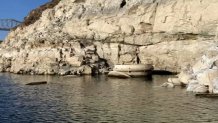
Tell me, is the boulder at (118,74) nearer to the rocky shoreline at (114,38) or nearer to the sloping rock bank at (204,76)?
the rocky shoreline at (114,38)

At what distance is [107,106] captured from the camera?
39.1 meters

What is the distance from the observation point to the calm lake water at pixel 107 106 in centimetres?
3309

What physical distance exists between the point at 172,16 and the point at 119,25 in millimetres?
13522

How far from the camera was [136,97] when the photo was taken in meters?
45.0

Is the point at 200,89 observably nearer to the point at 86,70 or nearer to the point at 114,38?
the point at 86,70

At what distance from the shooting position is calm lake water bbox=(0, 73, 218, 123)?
33.1 meters

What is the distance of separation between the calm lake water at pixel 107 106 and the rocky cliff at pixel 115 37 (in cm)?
2520

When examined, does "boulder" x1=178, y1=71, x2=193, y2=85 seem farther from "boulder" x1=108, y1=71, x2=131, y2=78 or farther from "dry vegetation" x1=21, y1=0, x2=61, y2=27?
"dry vegetation" x1=21, y1=0, x2=61, y2=27

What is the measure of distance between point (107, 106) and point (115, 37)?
5066 cm

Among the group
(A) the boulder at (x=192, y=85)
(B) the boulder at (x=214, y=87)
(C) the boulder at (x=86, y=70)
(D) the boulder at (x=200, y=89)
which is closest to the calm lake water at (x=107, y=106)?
(A) the boulder at (x=192, y=85)

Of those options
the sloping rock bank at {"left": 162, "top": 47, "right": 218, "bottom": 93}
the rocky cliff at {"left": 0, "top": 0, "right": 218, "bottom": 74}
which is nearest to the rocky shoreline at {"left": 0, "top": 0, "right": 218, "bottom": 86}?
the rocky cliff at {"left": 0, "top": 0, "right": 218, "bottom": 74}

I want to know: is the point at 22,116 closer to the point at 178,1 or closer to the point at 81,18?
the point at 178,1

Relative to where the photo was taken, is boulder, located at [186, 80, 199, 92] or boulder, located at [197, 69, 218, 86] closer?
boulder, located at [197, 69, 218, 86]

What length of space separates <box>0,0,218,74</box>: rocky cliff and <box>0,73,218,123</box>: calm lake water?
25.2 metres
